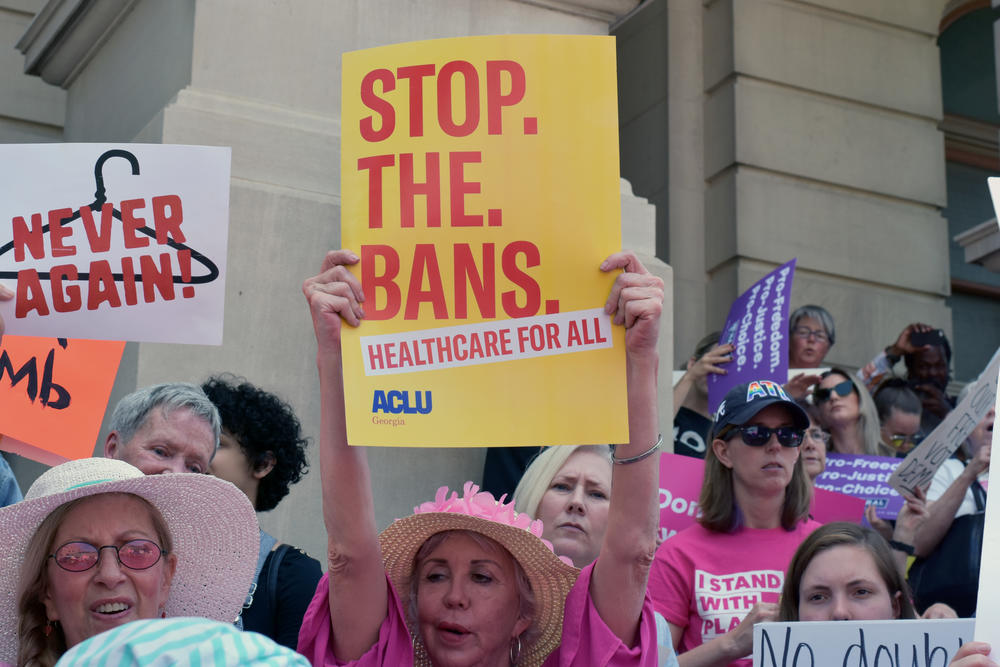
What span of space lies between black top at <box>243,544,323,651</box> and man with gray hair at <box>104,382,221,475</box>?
0.33 metres

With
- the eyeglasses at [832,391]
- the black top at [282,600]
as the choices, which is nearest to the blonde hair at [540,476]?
the black top at [282,600]

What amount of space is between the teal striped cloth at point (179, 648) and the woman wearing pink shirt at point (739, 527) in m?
2.59

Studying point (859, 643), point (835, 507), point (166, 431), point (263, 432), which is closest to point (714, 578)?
point (859, 643)

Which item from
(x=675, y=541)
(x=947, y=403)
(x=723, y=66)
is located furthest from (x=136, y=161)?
(x=723, y=66)

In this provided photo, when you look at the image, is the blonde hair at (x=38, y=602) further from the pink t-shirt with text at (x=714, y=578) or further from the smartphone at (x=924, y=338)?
the smartphone at (x=924, y=338)

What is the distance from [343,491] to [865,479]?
315cm


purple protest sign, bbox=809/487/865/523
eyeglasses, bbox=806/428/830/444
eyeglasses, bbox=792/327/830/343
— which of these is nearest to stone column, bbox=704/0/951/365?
eyeglasses, bbox=792/327/830/343

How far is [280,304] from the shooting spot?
17.3ft

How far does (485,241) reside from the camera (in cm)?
345

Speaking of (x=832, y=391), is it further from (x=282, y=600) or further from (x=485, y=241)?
(x=485, y=241)

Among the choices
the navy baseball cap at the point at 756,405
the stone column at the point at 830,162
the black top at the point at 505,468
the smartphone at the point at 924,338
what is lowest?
the black top at the point at 505,468

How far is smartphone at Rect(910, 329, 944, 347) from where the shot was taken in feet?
25.9

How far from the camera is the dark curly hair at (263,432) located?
4578 mm

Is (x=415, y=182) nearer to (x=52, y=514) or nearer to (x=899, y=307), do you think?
(x=52, y=514)
